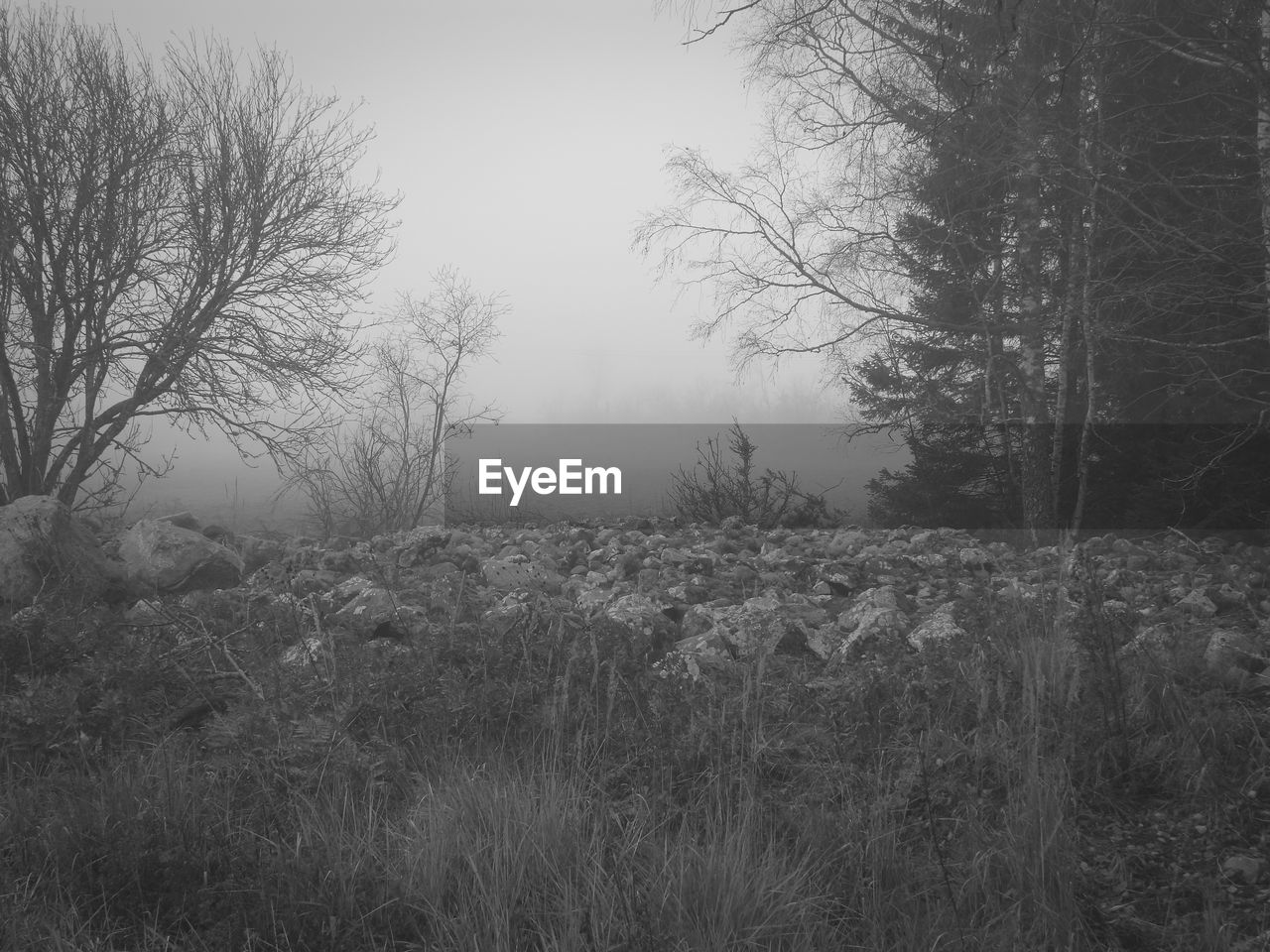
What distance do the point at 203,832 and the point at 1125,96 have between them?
10403 mm

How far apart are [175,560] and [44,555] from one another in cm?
80

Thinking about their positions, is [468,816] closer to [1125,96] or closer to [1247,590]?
[1247,590]

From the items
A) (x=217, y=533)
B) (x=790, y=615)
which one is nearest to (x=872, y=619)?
(x=790, y=615)

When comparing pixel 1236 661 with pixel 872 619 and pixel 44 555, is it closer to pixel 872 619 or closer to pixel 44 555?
pixel 872 619

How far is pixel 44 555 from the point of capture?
5559 mm

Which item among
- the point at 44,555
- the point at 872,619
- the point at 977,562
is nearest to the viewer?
the point at 872,619

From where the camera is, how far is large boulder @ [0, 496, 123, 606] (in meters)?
5.44

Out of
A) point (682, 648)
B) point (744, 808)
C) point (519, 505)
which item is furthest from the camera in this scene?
point (519, 505)

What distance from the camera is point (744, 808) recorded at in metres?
2.38

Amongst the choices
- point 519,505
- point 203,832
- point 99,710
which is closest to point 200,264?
point 519,505

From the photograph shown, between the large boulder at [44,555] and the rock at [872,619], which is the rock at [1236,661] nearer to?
the rock at [872,619]

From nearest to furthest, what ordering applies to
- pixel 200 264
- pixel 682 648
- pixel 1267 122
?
pixel 682 648 → pixel 1267 122 → pixel 200 264

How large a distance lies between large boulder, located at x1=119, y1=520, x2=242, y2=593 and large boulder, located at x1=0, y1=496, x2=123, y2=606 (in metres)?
0.23

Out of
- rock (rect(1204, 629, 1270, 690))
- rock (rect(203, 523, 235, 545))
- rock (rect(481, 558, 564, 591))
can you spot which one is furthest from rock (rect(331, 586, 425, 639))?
rock (rect(203, 523, 235, 545))
